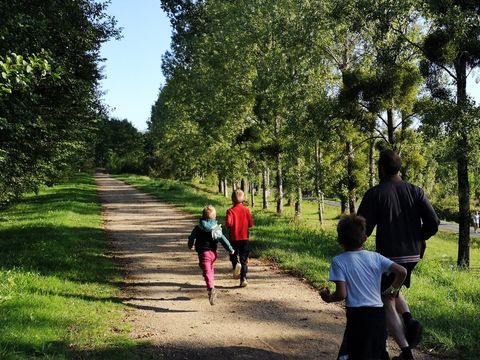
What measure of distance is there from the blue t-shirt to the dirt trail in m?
Answer: 1.94

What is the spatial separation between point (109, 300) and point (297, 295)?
334 cm

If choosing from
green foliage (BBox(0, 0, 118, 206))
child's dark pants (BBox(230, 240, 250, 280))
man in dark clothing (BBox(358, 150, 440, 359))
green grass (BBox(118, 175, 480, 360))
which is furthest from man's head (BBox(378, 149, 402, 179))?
green foliage (BBox(0, 0, 118, 206))

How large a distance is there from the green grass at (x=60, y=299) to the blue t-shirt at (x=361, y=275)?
300 cm

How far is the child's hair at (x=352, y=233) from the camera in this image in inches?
156

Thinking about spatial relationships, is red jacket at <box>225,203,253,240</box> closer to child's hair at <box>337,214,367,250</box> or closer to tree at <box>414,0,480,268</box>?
child's hair at <box>337,214,367,250</box>

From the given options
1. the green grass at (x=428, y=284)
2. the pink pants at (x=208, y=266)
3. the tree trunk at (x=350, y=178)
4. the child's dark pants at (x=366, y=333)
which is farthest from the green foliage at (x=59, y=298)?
the tree trunk at (x=350, y=178)

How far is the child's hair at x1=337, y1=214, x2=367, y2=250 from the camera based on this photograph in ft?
13.0

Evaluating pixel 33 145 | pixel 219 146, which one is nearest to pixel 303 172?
pixel 219 146

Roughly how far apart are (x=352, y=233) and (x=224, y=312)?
3.95 m

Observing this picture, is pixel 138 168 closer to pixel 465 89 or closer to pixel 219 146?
pixel 219 146

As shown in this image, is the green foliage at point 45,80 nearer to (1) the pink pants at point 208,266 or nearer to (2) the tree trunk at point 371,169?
(1) the pink pants at point 208,266

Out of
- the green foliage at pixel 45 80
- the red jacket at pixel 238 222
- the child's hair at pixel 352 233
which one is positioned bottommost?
the red jacket at pixel 238 222

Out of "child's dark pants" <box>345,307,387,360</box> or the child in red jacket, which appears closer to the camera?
"child's dark pants" <box>345,307,387,360</box>

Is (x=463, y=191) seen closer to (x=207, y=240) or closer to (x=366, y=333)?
(x=207, y=240)
